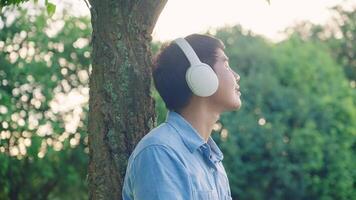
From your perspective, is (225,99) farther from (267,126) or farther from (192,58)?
(267,126)

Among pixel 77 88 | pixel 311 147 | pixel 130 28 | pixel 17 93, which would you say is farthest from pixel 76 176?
pixel 130 28

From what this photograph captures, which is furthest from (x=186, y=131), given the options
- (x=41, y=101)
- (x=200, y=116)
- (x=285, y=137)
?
(x=285, y=137)

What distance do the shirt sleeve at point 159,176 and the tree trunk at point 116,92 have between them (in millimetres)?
668

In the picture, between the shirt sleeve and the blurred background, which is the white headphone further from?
the blurred background

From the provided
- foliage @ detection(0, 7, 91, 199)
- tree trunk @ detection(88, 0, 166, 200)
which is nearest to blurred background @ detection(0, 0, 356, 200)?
foliage @ detection(0, 7, 91, 199)

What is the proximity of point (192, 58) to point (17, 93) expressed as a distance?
11.4 m

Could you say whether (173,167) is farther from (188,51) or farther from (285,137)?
(285,137)

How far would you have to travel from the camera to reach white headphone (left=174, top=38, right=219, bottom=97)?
320 cm

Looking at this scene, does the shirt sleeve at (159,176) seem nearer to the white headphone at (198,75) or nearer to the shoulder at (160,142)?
the shoulder at (160,142)

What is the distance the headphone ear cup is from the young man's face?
0.20 ft

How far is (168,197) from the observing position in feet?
9.23

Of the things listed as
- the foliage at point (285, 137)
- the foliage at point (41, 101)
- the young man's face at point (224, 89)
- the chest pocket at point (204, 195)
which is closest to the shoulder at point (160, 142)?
the chest pocket at point (204, 195)

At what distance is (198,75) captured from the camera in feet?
10.5

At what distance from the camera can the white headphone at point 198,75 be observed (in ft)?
10.5
